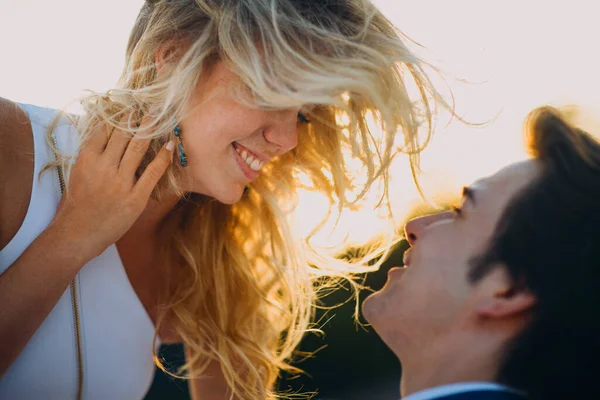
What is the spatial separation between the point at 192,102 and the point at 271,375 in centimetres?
146

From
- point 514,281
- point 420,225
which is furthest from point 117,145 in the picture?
point 514,281

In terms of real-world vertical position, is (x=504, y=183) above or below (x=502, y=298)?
above

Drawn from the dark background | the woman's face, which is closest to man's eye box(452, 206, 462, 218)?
the woman's face

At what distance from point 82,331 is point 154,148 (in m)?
0.77

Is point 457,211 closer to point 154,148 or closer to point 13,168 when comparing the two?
point 154,148

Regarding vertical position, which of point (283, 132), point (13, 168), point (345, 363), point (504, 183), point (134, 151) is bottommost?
point (345, 363)

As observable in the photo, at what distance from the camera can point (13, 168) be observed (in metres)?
2.41

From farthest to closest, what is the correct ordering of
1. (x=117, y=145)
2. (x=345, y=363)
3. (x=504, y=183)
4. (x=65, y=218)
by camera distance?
(x=345, y=363), (x=117, y=145), (x=65, y=218), (x=504, y=183)

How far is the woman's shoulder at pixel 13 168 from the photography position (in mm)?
2373

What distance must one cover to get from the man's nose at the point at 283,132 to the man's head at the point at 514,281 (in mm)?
779

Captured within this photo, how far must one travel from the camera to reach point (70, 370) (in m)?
2.54

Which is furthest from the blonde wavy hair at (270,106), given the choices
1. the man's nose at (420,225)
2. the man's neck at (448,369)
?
the man's neck at (448,369)

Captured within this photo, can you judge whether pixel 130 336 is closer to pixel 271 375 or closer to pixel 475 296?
pixel 271 375

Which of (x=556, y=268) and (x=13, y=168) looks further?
(x=13, y=168)
